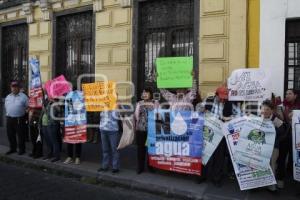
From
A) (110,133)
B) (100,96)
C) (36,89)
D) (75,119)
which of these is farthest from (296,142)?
(36,89)

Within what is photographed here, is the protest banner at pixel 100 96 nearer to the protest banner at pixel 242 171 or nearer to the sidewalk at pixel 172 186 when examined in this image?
the sidewalk at pixel 172 186

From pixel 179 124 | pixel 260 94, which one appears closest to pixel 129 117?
pixel 179 124

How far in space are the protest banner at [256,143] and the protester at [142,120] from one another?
1847mm

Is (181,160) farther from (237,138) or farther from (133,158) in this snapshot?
(133,158)

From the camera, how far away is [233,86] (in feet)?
28.4

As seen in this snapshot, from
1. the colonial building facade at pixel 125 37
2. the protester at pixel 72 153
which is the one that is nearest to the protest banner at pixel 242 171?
the colonial building facade at pixel 125 37

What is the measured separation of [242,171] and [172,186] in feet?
3.87

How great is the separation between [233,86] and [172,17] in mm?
3343

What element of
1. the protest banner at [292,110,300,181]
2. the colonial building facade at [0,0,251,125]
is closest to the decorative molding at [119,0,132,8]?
the colonial building facade at [0,0,251,125]

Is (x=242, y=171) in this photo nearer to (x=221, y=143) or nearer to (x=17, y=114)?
(x=221, y=143)

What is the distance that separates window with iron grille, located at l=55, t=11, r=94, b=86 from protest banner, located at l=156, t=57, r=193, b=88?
477 cm

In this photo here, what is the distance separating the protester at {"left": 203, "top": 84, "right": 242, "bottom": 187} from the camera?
775 centimetres

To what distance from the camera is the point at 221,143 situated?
25.3 ft

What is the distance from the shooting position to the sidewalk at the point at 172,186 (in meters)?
7.22
